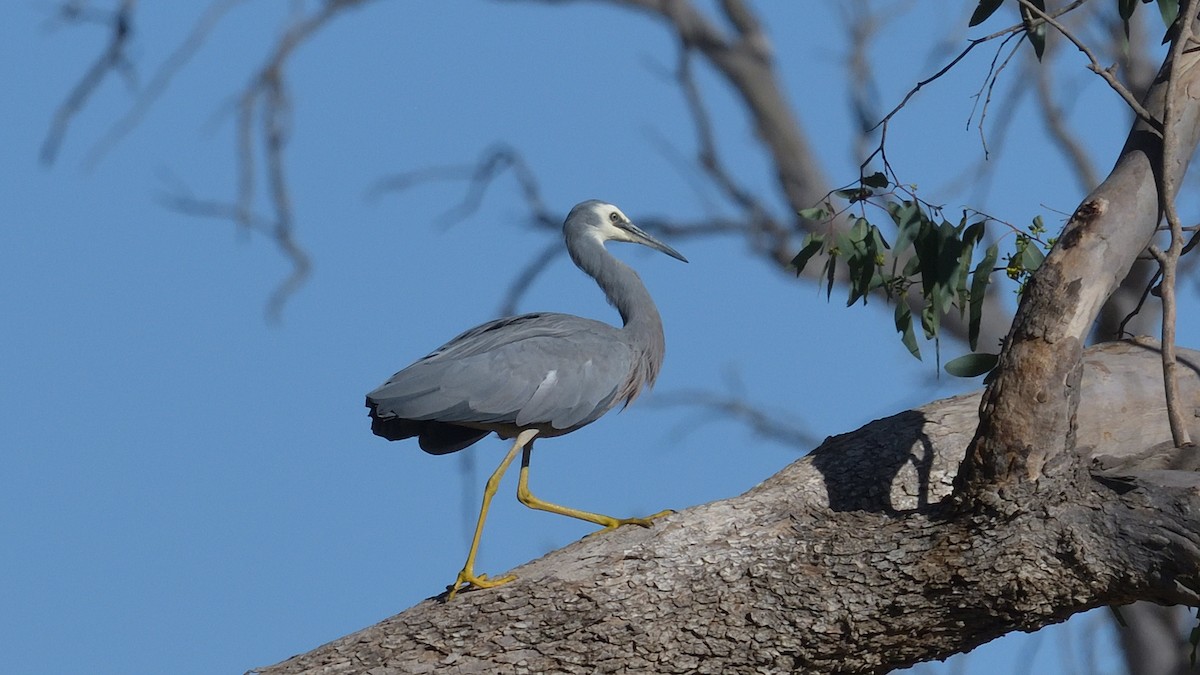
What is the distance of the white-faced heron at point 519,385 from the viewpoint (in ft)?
14.7

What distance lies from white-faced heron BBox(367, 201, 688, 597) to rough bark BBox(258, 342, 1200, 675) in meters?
0.45

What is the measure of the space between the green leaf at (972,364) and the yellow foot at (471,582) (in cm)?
150

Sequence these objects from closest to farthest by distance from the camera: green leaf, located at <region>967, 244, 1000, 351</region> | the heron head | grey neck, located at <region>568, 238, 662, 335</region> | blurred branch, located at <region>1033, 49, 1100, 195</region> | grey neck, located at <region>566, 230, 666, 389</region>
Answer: green leaf, located at <region>967, 244, 1000, 351</region>, grey neck, located at <region>566, 230, 666, 389</region>, grey neck, located at <region>568, 238, 662, 335</region>, the heron head, blurred branch, located at <region>1033, 49, 1100, 195</region>

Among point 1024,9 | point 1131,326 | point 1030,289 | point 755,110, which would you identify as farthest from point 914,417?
point 755,110

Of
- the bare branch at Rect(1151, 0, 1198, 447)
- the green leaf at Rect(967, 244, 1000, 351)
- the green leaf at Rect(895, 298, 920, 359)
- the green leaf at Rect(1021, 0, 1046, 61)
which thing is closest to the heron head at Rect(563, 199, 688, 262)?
the green leaf at Rect(895, 298, 920, 359)

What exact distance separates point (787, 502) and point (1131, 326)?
15.9 feet

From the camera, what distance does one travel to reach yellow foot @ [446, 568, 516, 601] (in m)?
3.86

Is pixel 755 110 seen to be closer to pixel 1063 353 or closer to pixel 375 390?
pixel 375 390

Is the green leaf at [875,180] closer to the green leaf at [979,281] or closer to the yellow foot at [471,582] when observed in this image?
the green leaf at [979,281]

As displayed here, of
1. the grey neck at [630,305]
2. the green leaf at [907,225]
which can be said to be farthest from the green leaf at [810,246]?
the grey neck at [630,305]

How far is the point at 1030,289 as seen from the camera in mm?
3596

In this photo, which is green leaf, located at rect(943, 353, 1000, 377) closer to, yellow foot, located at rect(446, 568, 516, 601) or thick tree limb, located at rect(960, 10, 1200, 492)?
thick tree limb, located at rect(960, 10, 1200, 492)

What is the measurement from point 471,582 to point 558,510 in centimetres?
70

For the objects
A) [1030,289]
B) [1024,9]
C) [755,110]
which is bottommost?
[1030,289]
